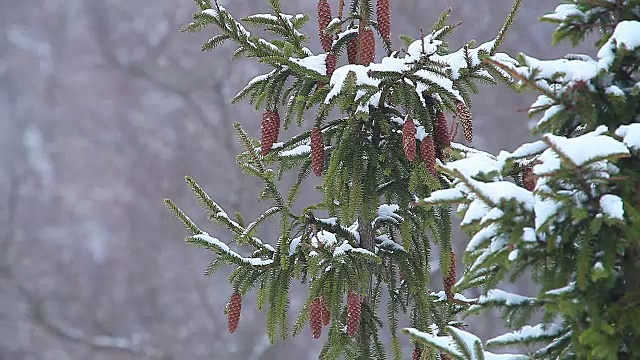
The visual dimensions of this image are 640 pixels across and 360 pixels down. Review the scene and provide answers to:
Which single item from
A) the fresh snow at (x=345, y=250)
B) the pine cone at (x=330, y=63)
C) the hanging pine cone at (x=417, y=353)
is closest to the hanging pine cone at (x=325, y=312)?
the fresh snow at (x=345, y=250)

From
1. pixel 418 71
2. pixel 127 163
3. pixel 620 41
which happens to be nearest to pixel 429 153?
pixel 418 71

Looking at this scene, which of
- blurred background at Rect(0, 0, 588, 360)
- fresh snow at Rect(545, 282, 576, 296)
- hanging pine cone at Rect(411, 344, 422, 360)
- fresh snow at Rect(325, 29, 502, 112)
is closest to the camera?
fresh snow at Rect(545, 282, 576, 296)

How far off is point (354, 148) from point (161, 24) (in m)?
7.89

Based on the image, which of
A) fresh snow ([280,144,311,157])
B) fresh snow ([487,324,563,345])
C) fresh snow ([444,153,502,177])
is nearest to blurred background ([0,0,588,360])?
fresh snow ([280,144,311,157])

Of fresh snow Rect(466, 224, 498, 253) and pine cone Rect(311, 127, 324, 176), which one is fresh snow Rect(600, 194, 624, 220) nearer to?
fresh snow Rect(466, 224, 498, 253)

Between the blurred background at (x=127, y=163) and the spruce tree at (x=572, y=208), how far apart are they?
21.2ft

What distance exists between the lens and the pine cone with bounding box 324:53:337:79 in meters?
1.99

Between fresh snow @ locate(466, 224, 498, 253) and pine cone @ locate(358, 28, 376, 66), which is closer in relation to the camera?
fresh snow @ locate(466, 224, 498, 253)

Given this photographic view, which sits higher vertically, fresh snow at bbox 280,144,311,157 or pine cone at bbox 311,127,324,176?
fresh snow at bbox 280,144,311,157

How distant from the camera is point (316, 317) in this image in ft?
6.40

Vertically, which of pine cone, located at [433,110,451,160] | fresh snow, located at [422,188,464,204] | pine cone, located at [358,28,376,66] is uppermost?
pine cone, located at [358,28,376,66]

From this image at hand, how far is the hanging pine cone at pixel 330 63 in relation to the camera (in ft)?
6.54

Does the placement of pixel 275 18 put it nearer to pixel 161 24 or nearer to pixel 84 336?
pixel 84 336

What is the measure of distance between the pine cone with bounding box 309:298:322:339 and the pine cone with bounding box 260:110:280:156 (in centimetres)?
39
